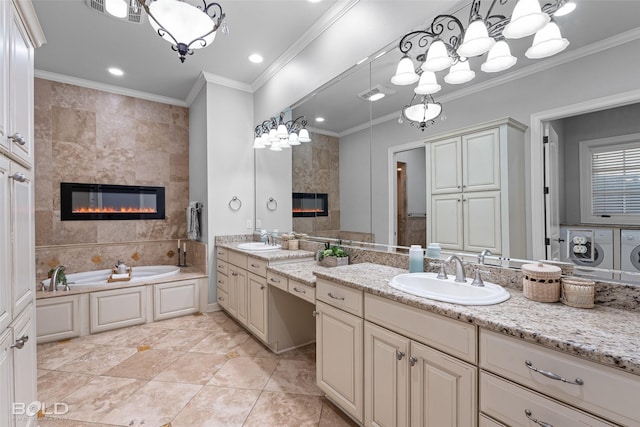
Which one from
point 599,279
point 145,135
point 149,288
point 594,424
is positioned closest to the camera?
point 594,424

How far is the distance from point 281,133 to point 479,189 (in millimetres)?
2172

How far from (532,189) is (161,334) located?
3484mm

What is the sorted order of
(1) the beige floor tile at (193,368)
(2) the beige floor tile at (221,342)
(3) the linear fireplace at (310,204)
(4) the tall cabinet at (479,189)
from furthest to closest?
(3) the linear fireplace at (310,204), (2) the beige floor tile at (221,342), (1) the beige floor tile at (193,368), (4) the tall cabinet at (479,189)

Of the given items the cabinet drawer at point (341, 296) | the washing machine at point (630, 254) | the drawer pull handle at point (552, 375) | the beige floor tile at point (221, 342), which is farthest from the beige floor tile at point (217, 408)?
the washing machine at point (630, 254)

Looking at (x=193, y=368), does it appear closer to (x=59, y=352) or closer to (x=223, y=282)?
(x=223, y=282)

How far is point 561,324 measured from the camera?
0.99m

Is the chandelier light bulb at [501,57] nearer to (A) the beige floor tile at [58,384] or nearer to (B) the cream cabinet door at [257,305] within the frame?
(B) the cream cabinet door at [257,305]

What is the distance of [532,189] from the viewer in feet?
4.73

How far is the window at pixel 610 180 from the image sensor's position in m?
1.15

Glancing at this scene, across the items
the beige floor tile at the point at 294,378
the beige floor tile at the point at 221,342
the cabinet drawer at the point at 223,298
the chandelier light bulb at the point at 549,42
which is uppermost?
the chandelier light bulb at the point at 549,42

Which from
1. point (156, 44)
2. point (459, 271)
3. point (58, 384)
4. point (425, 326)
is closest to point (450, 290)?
point (459, 271)

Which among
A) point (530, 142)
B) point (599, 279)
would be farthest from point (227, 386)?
point (530, 142)

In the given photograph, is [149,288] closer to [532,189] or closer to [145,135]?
[145,135]

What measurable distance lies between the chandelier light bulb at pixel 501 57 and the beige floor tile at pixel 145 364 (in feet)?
10.3
